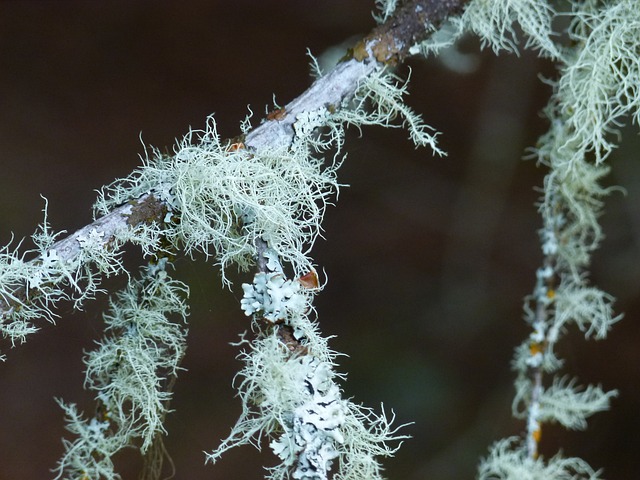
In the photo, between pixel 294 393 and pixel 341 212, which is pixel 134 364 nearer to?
pixel 294 393

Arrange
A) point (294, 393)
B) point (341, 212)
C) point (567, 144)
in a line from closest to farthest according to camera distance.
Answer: point (294, 393) < point (567, 144) < point (341, 212)

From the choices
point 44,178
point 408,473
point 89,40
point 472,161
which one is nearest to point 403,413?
point 408,473

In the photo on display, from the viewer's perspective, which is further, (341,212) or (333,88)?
(341,212)

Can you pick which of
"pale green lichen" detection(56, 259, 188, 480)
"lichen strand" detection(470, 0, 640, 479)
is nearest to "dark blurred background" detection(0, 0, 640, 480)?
"lichen strand" detection(470, 0, 640, 479)

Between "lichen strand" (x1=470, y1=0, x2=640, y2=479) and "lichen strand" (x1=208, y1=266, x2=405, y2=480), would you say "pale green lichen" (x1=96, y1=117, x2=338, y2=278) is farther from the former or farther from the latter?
"lichen strand" (x1=470, y1=0, x2=640, y2=479)

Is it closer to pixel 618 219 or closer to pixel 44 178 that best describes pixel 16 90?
pixel 44 178

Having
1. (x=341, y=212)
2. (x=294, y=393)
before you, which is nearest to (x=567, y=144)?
(x=294, y=393)
